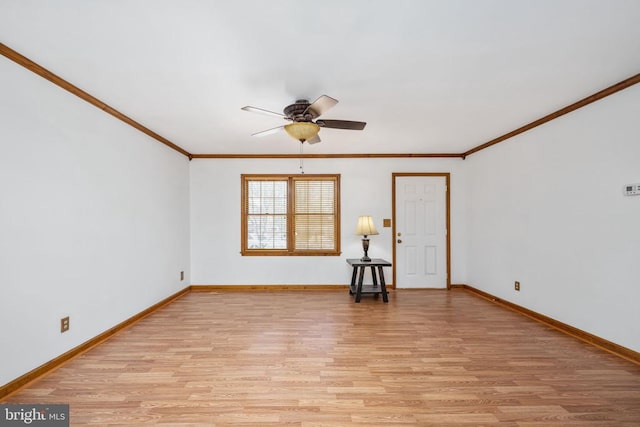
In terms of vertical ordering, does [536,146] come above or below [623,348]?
above

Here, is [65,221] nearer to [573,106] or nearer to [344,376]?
[344,376]

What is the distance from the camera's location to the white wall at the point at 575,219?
2691mm

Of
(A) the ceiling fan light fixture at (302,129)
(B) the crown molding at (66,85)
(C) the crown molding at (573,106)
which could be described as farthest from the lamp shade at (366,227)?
(B) the crown molding at (66,85)

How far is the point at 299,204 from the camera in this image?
5.44 m

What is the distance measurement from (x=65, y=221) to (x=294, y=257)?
3.35m

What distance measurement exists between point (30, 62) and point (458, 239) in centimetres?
588

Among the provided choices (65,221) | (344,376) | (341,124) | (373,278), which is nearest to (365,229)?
(373,278)

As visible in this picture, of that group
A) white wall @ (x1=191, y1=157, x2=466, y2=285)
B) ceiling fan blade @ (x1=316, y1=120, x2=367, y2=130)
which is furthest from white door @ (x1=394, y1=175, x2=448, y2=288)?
ceiling fan blade @ (x1=316, y1=120, x2=367, y2=130)

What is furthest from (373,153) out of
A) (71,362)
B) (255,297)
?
(71,362)

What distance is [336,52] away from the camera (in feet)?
7.02

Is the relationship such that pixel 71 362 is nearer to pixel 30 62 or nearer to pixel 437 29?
pixel 30 62

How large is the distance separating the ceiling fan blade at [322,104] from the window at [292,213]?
2.79 metres

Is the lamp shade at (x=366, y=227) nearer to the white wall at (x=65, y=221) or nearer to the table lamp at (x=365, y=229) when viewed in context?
the table lamp at (x=365, y=229)

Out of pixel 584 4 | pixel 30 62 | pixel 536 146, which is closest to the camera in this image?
pixel 584 4
